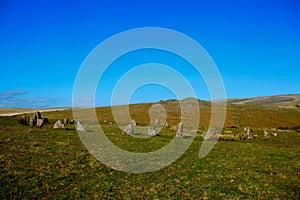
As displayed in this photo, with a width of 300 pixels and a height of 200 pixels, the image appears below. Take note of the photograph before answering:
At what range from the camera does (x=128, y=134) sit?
128 feet

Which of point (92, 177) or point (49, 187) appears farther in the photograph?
point (92, 177)

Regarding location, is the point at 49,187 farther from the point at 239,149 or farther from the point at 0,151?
the point at 239,149

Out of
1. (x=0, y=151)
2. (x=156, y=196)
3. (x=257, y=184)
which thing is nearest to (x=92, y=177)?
(x=156, y=196)

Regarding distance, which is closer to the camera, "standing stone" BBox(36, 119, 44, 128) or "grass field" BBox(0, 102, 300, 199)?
"grass field" BBox(0, 102, 300, 199)

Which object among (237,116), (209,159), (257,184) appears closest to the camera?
(257,184)

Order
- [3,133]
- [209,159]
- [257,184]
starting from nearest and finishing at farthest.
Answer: [257,184] < [209,159] < [3,133]

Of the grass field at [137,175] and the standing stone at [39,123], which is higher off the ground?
the standing stone at [39,123]

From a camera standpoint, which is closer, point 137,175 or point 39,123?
point 137,175

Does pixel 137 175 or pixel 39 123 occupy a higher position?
pixel 39 123

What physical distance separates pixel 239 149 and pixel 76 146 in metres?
17.2

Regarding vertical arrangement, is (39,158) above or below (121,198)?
above

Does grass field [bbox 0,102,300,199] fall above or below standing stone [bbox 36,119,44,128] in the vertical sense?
below

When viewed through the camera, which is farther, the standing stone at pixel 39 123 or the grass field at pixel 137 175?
the standing stone at pixel 39 123

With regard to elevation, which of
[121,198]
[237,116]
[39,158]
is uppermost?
[237,116]
